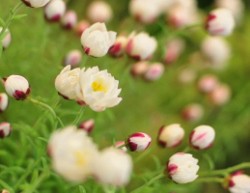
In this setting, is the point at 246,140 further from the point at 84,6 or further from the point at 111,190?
the point at 111,190

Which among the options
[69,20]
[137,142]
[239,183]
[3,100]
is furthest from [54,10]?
[239,183]

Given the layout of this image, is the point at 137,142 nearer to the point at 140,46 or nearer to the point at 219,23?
the point at 140,46

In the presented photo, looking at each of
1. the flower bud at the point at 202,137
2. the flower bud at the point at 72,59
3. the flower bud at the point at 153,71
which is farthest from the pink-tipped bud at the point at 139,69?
the flower bud at the point at 202,137

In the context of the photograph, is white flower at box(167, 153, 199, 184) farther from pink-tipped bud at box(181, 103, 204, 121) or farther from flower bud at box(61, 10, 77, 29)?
pink-tipped bud at box(181, 103, 204, 121)

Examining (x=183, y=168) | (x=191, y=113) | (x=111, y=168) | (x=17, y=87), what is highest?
(x=191, y=113)

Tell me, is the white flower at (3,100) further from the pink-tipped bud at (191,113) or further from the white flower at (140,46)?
the pink-tipped bud at (191,113)

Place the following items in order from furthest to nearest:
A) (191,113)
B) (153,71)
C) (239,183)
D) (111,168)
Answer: (191,113)
(153,71)
(239,183)
(111,168)
